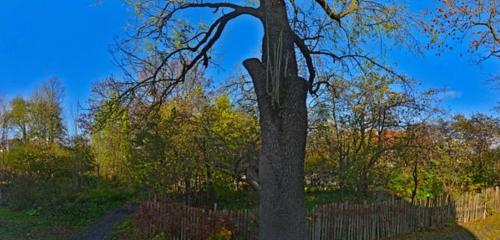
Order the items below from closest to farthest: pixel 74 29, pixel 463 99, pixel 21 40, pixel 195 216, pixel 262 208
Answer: pixel 262 208
pixel 195 216
pixel 74 29
pixel 21 40
pixel 463 99

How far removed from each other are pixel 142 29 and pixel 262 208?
3343mm

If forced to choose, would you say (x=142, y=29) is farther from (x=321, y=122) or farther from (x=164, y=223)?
(x=321, y=122)

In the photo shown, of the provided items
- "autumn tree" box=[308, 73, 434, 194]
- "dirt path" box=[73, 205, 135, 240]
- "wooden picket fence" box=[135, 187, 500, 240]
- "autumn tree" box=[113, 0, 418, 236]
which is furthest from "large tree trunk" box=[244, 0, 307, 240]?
"dirt path" box=[73, 205, 135, 240]

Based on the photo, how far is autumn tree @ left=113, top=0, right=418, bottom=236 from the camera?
4762mm

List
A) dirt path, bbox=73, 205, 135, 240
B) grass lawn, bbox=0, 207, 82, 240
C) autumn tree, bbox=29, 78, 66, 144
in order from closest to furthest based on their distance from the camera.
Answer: dirt path, bbox=73, 205, 135, 240 < grass lawn, bbox=0, 207, 82, 240 < autumn tree, bbox=29, 78, 66, 144

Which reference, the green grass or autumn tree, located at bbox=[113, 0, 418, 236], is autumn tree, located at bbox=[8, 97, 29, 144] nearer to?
the green grass

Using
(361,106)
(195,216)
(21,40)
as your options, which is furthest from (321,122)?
(21,40)

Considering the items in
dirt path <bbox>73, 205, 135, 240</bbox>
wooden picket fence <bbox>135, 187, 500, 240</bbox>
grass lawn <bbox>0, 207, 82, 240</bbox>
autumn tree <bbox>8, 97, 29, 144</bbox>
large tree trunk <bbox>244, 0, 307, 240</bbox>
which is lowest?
grass lawn <bbox>0, 207, 82, 240</bbox>

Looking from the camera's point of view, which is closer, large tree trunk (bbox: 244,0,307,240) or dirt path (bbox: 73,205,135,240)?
large tree trunk (bbox: 244,0,307,240)

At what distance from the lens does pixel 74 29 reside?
9844 millimetres

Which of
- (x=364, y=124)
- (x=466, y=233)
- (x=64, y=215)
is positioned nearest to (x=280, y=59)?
(x=364, y=124)

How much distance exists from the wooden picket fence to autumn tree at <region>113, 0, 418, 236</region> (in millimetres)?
2382

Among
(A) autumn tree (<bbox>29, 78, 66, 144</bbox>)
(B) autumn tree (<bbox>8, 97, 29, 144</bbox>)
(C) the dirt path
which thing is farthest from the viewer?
(B) autumn tree (<bbox>8, 97, 29, 144</bbox>)

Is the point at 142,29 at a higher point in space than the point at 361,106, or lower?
higher
